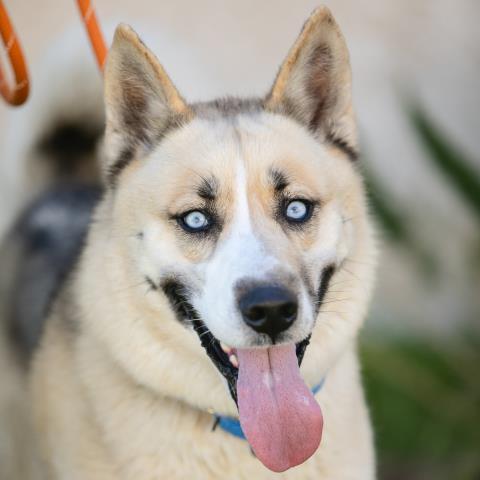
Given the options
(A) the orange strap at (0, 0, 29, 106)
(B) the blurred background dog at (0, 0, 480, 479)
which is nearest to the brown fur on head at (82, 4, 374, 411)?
(A) the orange strap at (0, 0, 29, 106)

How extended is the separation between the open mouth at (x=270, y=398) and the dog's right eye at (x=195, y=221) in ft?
0.51

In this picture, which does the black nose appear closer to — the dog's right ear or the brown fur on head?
the brown fur on head

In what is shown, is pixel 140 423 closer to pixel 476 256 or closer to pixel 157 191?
pixel 157 191

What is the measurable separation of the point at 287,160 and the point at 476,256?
93.5 inches

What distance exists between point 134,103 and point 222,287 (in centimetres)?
69

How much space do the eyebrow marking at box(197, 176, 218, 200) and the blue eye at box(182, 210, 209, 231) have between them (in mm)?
49

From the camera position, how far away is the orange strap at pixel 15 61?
9.05 ft

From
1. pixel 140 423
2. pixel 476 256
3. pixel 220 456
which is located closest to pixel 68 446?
pixel 140 423

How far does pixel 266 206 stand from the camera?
2443 mm

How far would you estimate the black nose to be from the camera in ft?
7.28

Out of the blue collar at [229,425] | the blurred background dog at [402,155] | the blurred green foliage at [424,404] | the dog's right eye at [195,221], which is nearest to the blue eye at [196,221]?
the dog's right eye at [195,221]

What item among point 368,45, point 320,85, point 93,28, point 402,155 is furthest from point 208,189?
point 368,45

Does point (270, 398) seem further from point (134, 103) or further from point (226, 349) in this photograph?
point (134, 103)

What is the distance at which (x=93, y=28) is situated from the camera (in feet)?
8.93
